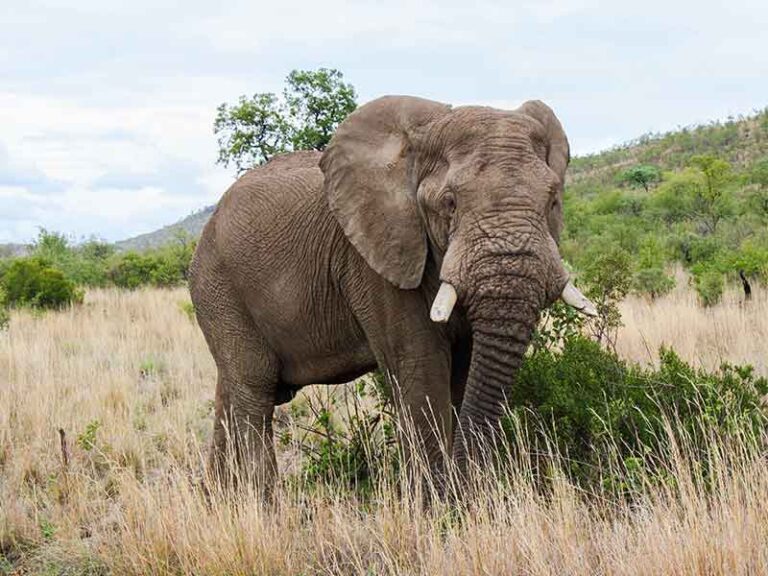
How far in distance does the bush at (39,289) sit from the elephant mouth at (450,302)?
48.7 ft

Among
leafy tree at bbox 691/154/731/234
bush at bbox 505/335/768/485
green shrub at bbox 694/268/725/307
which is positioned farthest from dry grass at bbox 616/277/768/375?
leafy tree at bbox 691/154/731/234

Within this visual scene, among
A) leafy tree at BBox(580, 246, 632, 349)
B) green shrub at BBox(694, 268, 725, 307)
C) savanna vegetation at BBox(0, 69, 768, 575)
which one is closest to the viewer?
savanna vegetation at BBox(0, 69, 768, 575)

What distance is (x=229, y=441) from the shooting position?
5.66 meters

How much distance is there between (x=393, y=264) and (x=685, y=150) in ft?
173

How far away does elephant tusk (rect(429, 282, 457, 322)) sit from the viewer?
4383mm

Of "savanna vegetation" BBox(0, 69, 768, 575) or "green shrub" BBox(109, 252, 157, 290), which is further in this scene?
"green shrub" BBox(109, 252, 157, 290)

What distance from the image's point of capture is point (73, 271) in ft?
85.6

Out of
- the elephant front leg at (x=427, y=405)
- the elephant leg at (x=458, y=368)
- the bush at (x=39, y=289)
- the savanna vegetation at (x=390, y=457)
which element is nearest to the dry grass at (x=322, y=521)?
the savanna vegetation at (x=390, y=457)

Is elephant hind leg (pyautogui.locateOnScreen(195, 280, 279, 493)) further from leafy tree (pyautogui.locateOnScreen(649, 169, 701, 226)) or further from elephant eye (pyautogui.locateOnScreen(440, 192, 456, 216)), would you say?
leafy tree (pyautogui.locateOnScreen(649, 169, 701, 226))

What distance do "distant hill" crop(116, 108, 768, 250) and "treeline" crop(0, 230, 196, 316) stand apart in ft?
47.9

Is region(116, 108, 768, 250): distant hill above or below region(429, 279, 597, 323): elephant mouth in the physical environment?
above

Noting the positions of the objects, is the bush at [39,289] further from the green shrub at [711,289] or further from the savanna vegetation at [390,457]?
the green shrub at [711,289]

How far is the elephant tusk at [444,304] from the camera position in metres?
A: 4.38

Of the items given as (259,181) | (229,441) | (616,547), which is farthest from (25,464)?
(616,547)
